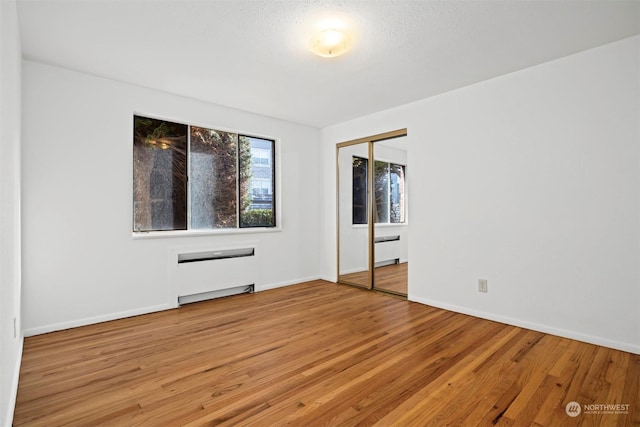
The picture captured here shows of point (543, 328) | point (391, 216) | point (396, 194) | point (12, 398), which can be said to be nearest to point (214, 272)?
point (12, 398)

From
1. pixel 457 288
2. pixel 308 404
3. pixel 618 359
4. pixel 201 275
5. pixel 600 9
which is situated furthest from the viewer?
pixel 201 275

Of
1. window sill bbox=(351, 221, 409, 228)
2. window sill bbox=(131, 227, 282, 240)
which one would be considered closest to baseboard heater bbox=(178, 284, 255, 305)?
window sill bbox=(131, 227, 282, 240)

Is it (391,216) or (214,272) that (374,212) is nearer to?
(391,216)

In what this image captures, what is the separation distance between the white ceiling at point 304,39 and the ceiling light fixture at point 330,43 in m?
0.08

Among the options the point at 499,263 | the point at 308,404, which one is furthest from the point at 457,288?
the point at 308,404

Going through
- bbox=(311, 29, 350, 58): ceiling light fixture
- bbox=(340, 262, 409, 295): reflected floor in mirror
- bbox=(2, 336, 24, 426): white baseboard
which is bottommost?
bbox=(2, 336, 24, 426): white baseboard

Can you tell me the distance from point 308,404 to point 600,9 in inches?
128

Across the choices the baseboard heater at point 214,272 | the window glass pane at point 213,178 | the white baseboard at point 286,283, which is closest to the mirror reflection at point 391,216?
the white baseboard at point 286,283

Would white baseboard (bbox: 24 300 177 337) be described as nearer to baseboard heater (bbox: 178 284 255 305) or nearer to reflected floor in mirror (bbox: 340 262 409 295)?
baseboard heater (bbox: 178 284 255 305)

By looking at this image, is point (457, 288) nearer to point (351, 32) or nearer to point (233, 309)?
point (233, 309)

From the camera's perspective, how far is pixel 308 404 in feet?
6.07

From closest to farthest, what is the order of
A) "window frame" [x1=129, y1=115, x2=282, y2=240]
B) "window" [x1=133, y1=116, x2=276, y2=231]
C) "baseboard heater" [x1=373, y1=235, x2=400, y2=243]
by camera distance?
1. "window frame" [x1=129, y1=115, x2=282, y2=240]
2. "window" [x1=133, y1=116, x2=276, y2=231]
3. "baseboard heater" [x1=373, y1=235, x2=400, y2=243]

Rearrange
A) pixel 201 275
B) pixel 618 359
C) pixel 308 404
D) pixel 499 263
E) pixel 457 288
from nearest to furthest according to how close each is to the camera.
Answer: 1. pixel 308 404
2. pixel 618 359
3. pixel 499 263
4. pixel 457 288
5. pixel 201 275

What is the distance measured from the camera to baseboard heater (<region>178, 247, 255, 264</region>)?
386 centimetres
